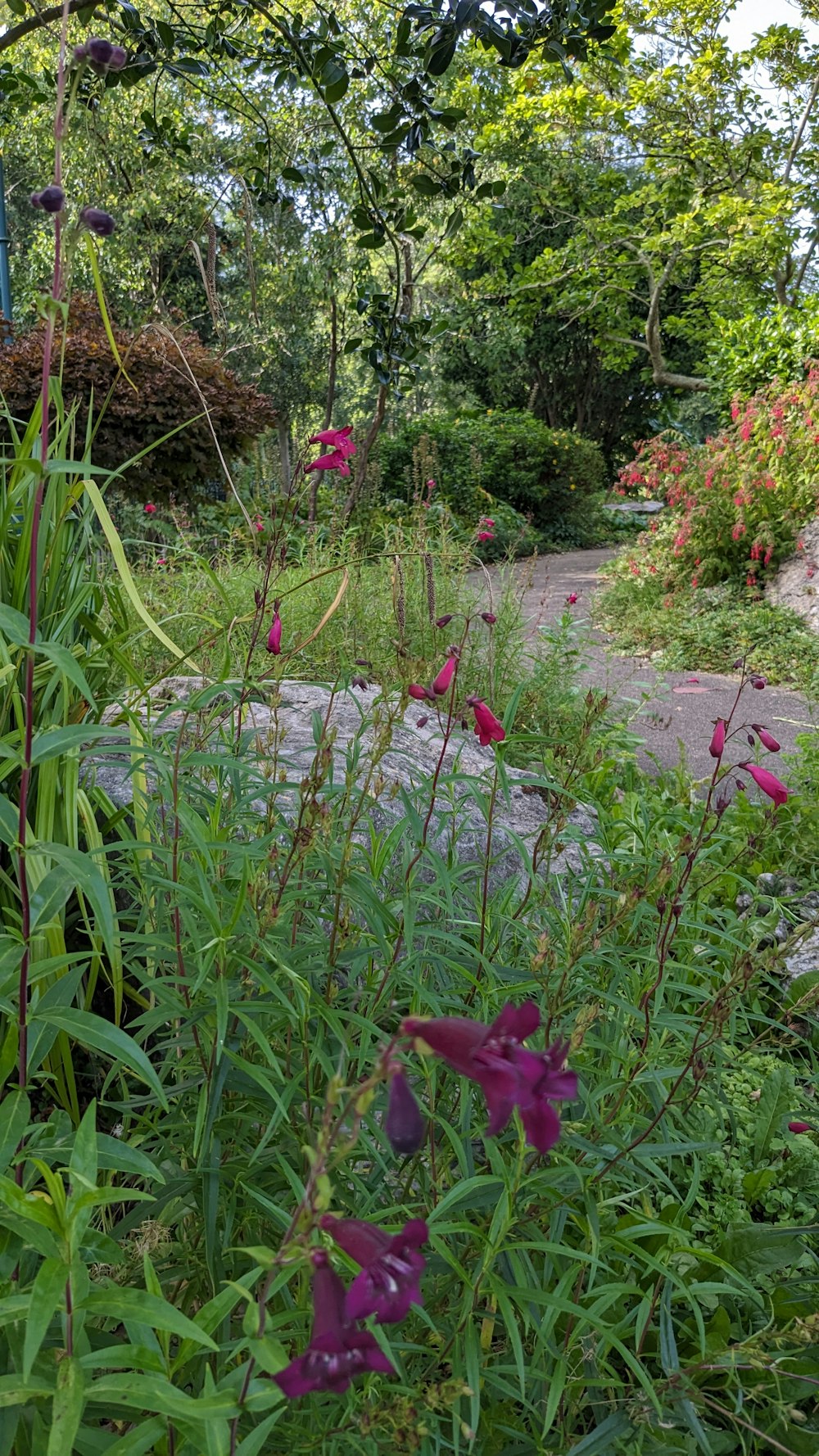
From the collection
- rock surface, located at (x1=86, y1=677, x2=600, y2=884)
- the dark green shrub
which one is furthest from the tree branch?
the dark green shrub

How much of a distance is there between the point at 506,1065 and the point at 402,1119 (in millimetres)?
86

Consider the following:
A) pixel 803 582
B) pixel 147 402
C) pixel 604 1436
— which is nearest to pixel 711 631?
pixel 803 582

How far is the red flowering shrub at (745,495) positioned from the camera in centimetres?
853

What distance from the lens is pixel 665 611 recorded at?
884 centimetres

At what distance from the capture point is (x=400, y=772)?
2.80 metres

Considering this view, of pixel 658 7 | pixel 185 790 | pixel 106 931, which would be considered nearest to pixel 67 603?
pixel 185 790

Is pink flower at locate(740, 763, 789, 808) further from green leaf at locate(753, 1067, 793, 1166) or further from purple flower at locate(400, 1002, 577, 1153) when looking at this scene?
purple flower at locate(400, 1002, 577, 1153)

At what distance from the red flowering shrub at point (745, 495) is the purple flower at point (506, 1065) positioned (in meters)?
8.42

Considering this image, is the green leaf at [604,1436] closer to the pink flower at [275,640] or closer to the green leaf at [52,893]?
the green leaf at [52,893]

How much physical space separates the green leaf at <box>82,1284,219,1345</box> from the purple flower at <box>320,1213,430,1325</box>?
247mm

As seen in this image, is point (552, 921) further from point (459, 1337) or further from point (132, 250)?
point (132, 250)

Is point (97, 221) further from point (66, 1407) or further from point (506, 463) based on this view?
point (506, 463)

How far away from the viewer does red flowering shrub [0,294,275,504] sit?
7.24 meters

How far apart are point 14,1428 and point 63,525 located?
1490mm
